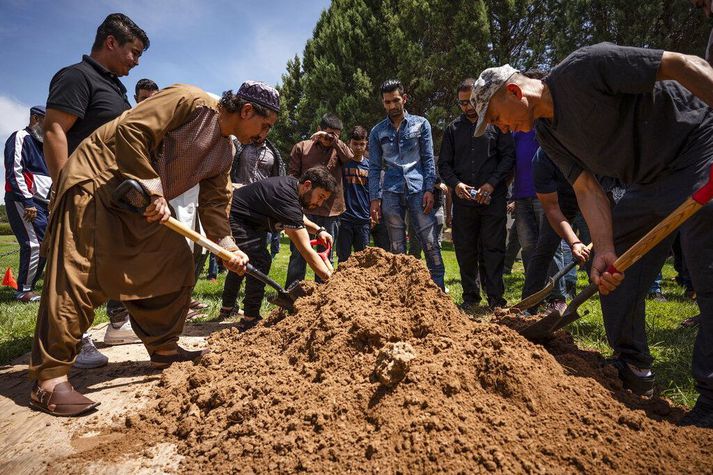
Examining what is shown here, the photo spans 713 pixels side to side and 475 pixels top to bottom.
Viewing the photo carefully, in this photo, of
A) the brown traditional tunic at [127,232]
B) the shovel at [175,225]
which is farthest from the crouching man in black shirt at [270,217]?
the brown traditional tunic at [127,232]

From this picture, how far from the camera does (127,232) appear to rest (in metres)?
2.67

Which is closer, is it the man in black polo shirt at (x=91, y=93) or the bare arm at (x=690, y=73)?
the bare arm at (x=690, y=73)

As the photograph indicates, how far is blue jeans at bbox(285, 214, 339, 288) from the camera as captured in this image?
4.73 metres

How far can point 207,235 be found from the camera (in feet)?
10.6

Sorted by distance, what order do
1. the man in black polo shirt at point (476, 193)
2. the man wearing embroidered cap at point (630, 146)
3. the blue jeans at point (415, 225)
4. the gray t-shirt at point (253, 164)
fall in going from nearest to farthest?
the man wearing embroidered cap at point (630, 146) → the man in black polo shirt at point (476, 193) → the blue jeans at point (415, 225) → the gray t-shirt at point (253, 164)

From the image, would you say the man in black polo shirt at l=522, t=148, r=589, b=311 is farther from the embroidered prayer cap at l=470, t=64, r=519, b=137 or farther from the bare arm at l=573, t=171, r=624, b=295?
the embroidered prayer cap at l=470, t=64, r=519, b=137

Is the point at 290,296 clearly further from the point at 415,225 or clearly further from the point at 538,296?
the point at 415,225

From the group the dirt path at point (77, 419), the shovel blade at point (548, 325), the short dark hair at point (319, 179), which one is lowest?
the dirt path at point (77, 419)

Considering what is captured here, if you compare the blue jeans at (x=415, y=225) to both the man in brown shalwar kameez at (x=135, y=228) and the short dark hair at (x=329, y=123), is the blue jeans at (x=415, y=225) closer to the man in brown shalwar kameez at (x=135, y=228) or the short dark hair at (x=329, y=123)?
the short dark hair at (x=329, y=123)

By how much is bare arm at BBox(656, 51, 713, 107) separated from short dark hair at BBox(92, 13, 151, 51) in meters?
3.32

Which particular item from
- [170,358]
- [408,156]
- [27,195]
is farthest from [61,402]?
[27,195]

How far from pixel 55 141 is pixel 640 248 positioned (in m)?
3.44

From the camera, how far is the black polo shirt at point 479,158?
4.54 m

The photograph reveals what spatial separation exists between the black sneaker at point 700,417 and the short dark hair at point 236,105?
9.28 ft
